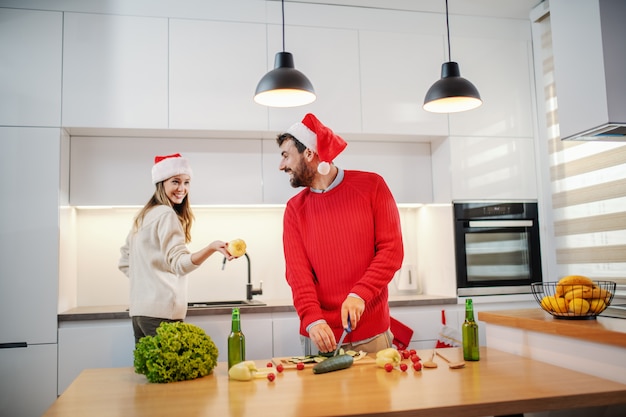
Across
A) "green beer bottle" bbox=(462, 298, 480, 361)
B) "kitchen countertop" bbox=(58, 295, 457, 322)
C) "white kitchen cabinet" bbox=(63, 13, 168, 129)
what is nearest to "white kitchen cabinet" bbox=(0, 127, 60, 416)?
"kitchen countertop" bbox=(58, 295, 457, 322)

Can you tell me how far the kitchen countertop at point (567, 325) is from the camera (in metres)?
1.68

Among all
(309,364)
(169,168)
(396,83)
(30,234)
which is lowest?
(309,364)

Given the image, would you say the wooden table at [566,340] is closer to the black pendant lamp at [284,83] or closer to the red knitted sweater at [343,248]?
the red knitted sweater at [343,248]

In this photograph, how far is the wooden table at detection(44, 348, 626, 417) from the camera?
4.60 ft

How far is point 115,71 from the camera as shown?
11.4 ft

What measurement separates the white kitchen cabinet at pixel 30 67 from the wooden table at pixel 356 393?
2057 mm

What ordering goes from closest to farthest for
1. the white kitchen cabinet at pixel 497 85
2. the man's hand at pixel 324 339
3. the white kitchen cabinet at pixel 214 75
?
the man's hand at pixel 324 339 < the white kitchen cabinet at pixel 214 75 < the white kitchen cabinet at pixel 497 85

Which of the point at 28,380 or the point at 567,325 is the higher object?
the point at 567,325

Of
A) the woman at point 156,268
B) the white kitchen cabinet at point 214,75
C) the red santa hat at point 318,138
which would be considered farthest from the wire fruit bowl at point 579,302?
the white kitchen cabinet at point 214,75

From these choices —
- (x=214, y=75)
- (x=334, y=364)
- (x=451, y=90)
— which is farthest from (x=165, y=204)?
(x=451, y=90)

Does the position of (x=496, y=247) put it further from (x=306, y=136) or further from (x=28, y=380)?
(x=28, y=380)

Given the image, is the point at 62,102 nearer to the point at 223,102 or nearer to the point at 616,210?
the point at 223,102

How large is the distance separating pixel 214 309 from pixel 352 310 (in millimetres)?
1467

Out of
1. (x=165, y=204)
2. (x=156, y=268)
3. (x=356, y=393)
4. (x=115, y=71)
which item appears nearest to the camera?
(x=356, y=393)
